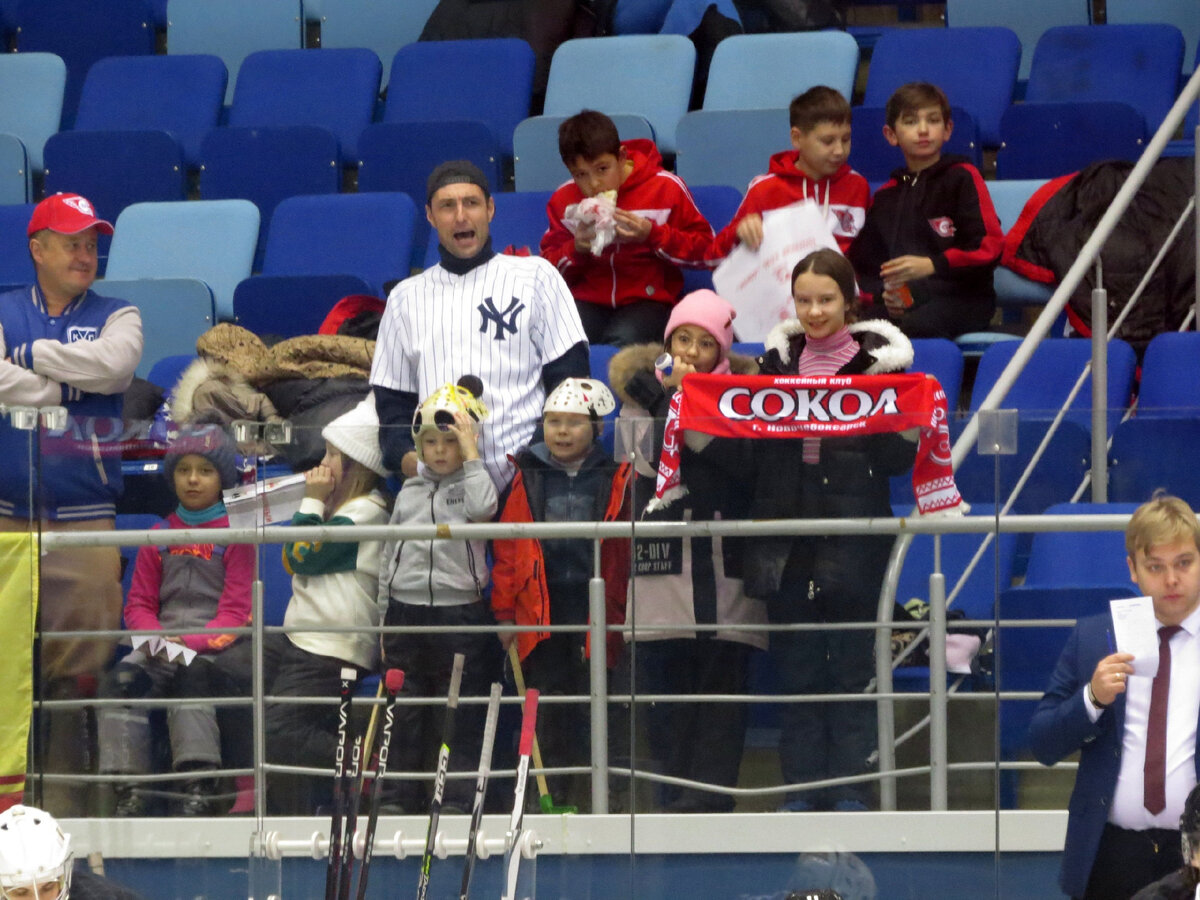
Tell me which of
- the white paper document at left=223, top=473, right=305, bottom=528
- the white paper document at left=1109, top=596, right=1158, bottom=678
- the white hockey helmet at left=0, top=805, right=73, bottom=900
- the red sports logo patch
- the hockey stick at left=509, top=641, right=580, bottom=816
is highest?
the red sports logo patch

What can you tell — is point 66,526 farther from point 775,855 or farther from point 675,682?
point 775,855

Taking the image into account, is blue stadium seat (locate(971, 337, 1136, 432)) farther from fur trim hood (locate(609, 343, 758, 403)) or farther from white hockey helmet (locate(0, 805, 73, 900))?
white hockey helmet (locate(0, 805, 73, 900))

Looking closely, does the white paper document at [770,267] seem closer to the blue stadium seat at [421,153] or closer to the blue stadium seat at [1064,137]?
the blue stadium seat at [1064,137]

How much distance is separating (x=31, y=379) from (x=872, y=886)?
238 cm

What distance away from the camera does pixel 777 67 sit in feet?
21.1

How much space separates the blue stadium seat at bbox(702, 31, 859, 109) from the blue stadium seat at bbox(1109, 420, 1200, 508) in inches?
116

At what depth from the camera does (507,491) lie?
374 cm

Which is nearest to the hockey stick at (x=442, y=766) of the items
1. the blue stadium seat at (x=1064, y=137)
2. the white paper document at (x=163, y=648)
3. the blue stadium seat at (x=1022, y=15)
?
the white paper document at (x=163, y=648)

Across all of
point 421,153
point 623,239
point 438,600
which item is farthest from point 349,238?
point 438,600

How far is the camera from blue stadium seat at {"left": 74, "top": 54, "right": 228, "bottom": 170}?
7.04 metres

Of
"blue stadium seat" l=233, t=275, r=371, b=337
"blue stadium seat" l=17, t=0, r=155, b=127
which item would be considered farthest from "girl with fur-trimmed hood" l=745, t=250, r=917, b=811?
"blue stadium seat" l=17, t=0, r=155, b=127

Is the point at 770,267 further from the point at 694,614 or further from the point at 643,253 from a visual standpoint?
the point at 694,614

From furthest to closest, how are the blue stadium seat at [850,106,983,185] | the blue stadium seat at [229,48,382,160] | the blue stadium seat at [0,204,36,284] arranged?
the blue stadium seat at [229,48,382,160], the blue stadium seat at [0,204,36,284], the blue stadium seat at [850,106,983,185]

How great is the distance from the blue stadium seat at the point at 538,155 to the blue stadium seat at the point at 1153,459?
9.65ft
